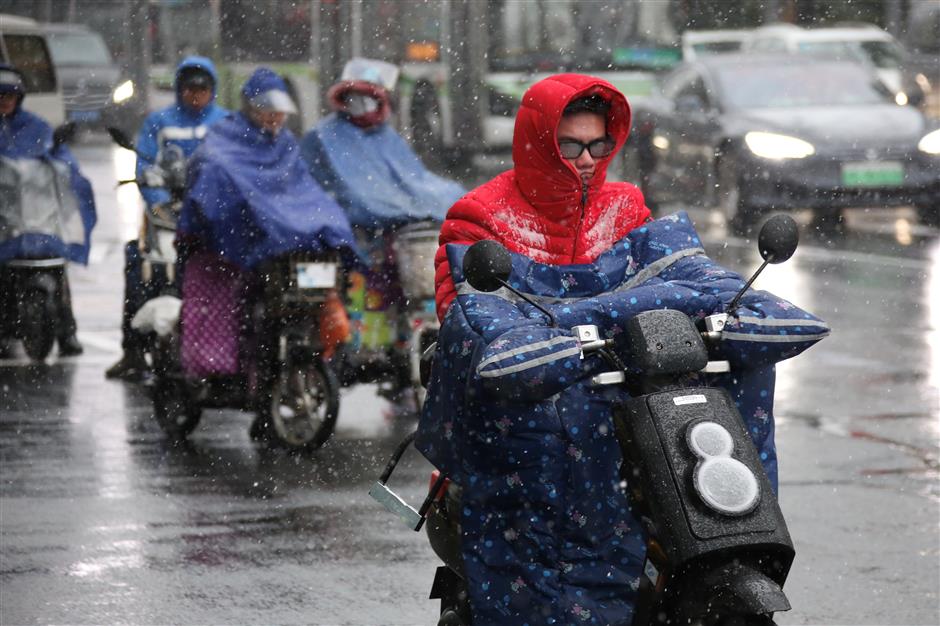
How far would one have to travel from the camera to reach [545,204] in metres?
4.68

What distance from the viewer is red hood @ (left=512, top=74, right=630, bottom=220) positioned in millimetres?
4609

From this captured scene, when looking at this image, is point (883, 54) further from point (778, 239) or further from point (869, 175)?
point (778, 239)

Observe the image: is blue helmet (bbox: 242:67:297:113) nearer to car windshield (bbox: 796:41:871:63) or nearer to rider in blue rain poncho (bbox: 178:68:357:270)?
rider in blue rain poncho (bbox: 178:68:357:270)

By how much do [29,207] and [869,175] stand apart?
28.7 ft

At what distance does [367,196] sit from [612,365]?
5.70m

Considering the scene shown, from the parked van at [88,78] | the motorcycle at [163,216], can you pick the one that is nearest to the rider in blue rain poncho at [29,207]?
the motorcycle at [163,216]

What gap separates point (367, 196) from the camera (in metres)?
Answer: 9.73

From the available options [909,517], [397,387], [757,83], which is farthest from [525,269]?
[757,83]

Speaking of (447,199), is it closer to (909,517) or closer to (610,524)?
(909,517)

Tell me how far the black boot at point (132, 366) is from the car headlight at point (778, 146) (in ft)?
28.7

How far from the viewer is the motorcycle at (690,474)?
3.86 meters

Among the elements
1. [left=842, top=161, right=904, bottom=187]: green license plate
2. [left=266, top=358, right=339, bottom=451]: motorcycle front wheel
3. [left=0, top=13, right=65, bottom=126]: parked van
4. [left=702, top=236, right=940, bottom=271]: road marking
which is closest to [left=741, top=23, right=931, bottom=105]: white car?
[left=842, top=161, right=904, bottom=187]: green license plate

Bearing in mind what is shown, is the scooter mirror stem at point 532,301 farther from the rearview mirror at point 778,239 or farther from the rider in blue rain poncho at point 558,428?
the rearview mirror at point 778,239

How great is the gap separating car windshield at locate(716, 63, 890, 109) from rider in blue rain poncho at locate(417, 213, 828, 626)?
15.2m
